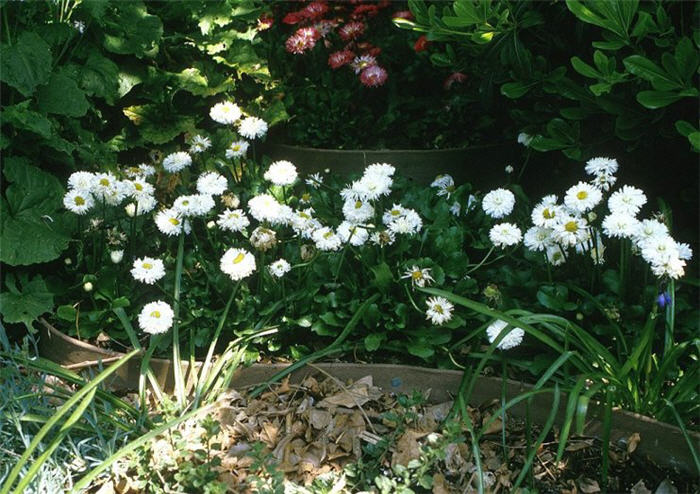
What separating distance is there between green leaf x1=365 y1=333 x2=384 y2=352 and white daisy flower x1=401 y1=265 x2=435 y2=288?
0.20m

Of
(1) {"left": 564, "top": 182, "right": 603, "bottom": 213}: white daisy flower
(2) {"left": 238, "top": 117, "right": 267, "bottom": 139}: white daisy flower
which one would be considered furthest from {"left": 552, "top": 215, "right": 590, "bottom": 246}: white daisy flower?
(2) {"left": 238, "top": 117, "right": 267, "bottom": 139}: white daisy flower

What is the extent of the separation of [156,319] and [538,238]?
46.6 inches

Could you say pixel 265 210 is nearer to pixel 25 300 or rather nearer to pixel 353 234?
pixel 353 234

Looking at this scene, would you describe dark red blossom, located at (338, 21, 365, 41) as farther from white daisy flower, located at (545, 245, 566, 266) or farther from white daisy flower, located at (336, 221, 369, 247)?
white daisy flower, located at (545, 245, 566, 266)

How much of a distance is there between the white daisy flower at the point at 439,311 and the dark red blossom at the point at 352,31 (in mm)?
1785

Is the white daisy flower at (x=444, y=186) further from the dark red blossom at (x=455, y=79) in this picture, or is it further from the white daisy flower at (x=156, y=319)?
the white daisy flower at (x=156, y=319)

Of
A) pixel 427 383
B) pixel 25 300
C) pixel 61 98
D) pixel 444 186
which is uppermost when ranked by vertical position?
pixel 61 98

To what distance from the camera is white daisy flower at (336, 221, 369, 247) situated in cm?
248

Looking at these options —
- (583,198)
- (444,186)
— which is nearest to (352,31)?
(444,186)

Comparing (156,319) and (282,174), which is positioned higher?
(282,174)

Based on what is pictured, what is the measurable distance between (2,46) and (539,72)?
1.85 m

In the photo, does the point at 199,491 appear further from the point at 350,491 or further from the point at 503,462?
the point at 503,462

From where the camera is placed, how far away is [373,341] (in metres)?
2.38

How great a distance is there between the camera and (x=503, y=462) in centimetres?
211
